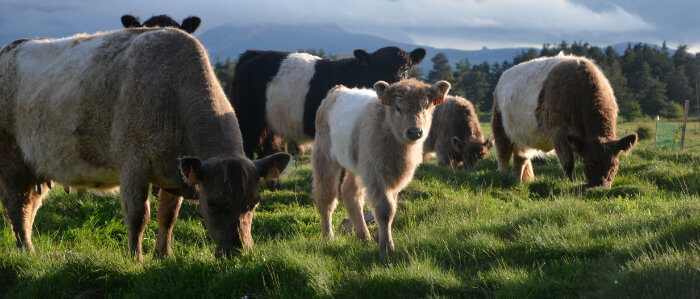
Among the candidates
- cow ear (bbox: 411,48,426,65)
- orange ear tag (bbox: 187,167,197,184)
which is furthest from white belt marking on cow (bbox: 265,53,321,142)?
orange ear tag (bbox: 187,167,197,184)

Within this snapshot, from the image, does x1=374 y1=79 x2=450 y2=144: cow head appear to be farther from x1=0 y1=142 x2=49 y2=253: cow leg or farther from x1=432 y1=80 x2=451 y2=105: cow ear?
x1=0 y1=142 x2=49 y2=253: cow leg

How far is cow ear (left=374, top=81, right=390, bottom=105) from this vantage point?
18.5 ft

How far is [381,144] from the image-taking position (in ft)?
18.7

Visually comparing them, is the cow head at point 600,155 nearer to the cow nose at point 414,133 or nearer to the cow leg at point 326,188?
the cow leg at point 326,188

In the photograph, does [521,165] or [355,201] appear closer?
[355,201]

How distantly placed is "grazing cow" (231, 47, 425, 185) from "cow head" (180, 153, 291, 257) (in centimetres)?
499

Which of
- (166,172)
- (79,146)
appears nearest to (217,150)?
(166,172)

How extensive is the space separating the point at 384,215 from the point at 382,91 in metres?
1.28

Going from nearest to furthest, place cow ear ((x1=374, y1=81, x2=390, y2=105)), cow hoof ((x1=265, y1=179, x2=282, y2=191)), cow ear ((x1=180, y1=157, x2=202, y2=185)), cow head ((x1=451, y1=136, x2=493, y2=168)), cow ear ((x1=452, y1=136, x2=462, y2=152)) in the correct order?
1. cow ear ((x1=180, y1=157, x2=202, y2=185))
2. cow ear ((x1=374, y1=81, x2=390, y2=105))
3. cow hoof ((x1=265, y1=179, x2=282, y2=191))
4. cow head ((x1=451, y1=136, x2=493, y2=168))
5. cow ear ((x1=452, y1=136, x2=462, y2=152))

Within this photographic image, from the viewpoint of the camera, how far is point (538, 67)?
32.5 ft

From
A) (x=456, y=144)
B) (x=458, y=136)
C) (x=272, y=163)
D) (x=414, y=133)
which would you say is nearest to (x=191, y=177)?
(x=272, y=163)

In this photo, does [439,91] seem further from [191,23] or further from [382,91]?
[191,23]

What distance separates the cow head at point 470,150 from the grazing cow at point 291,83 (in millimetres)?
4278

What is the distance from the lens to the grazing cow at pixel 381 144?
5477mm
